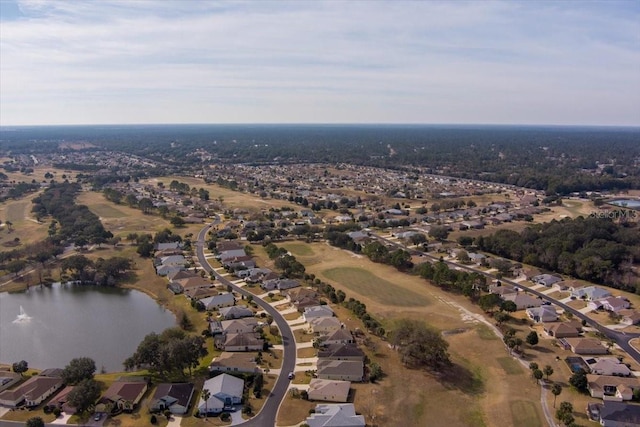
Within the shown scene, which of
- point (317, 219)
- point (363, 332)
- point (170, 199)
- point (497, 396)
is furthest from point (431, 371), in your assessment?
point (170, 199)

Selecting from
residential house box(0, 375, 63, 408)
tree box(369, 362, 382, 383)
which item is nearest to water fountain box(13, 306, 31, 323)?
residential house box(0, 375, 63, 408)

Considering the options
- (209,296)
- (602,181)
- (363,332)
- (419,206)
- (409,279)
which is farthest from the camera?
(602,181)

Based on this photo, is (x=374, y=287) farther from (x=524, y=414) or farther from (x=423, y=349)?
(x=524, y=414)

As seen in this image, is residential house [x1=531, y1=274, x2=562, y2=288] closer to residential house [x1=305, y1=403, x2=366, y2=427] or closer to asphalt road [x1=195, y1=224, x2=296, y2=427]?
asphalt road [x1=195, y1=224, x2=296, y2=427]

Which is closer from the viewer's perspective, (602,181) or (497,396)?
(497,396)

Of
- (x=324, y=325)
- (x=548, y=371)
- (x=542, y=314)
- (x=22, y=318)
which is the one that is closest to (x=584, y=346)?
(x=542, y=314)

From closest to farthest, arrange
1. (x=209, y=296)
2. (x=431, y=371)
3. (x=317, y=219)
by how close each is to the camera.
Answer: (x=431, y=371) → (x=209, y=296) → (x=317, y=219)

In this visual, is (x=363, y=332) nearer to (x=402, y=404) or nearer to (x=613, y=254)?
(x=402, y=404)
